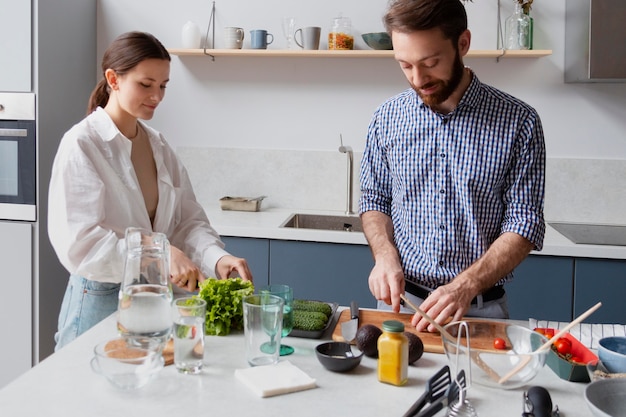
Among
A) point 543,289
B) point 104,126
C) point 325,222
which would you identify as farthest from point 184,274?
point 325,222

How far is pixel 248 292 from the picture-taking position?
1.72m

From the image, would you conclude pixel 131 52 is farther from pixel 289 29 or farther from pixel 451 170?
pixel 289 29

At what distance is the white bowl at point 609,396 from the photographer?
3.93ft

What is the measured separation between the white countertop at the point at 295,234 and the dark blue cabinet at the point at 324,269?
4cm

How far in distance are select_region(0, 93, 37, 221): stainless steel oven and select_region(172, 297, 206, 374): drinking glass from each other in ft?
7.20

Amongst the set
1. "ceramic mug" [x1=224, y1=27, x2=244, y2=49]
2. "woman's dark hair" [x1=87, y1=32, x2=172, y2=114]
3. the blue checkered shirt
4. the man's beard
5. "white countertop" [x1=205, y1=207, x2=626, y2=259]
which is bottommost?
"white countertop" [x1=205, y1=207, x2=626, y2=259]

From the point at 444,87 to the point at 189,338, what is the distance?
3.36ft

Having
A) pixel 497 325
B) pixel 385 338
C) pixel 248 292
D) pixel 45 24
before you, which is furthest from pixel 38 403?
pixel 45 24

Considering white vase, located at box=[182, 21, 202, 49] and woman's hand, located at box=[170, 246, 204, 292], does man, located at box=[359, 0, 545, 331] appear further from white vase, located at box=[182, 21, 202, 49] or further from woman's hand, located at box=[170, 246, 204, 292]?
white vase, located at box=[182, 21, 202, 49]

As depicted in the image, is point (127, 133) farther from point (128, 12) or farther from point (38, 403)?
point (128, 12)

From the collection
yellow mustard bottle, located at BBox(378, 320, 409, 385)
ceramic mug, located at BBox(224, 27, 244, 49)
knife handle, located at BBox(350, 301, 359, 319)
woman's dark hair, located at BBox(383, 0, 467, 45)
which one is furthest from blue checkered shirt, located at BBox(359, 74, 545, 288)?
ceramic mug, located at BBox(224, 27, 244, 49)

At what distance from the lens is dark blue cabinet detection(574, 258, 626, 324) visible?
289 cm

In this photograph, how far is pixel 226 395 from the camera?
53.2 inches

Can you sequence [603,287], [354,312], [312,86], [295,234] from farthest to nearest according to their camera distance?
[312,86], [295,234], [603,287], [354,312]
